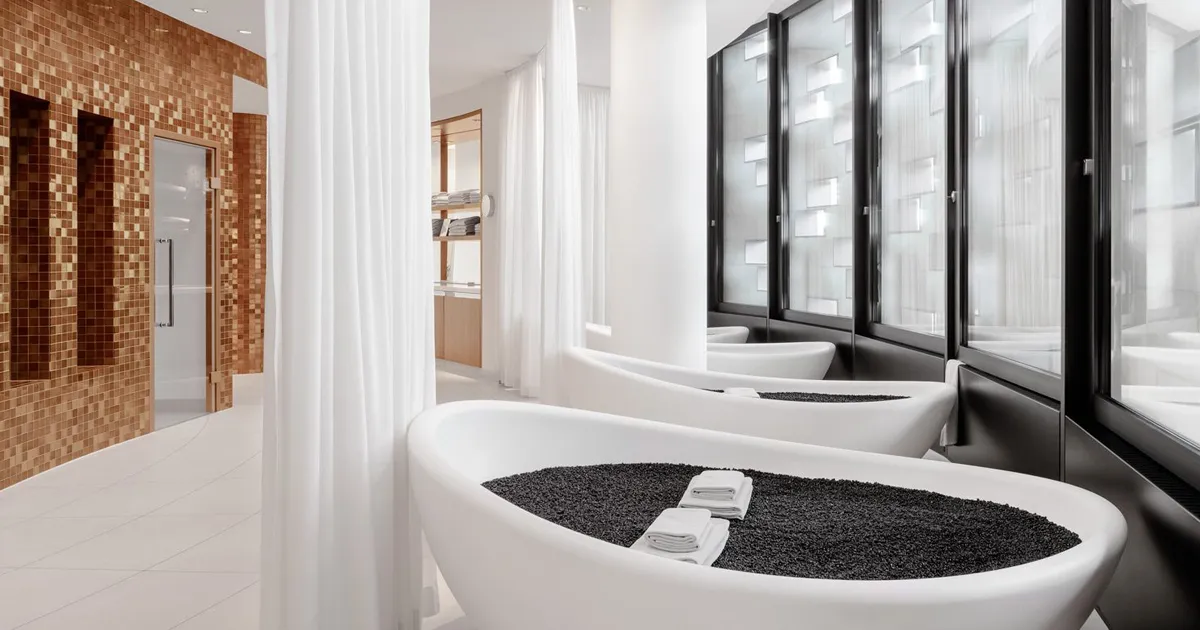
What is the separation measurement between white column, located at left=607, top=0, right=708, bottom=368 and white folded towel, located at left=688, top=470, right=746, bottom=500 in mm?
1846

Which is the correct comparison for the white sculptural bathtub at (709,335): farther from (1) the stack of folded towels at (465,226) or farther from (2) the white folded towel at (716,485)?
(1) the stack of folded towels at (465,226)

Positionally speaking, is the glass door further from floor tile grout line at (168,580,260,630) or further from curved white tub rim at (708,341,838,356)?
curved white tub rim at (708,341,838,356)

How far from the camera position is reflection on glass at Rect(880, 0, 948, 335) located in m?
3.95

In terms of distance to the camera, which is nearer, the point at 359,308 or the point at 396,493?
the point at 359,308

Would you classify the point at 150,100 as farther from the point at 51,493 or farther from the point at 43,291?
the point at 51,493

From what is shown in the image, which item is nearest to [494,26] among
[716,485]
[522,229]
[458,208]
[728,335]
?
[522,229]

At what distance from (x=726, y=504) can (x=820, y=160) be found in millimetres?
3733

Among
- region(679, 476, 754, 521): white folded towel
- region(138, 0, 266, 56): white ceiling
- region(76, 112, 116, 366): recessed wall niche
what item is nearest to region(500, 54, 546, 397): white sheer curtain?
region(138, 0, 266, 56): white ceiling

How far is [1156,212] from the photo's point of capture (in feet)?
6.65

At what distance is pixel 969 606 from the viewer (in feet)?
4.50

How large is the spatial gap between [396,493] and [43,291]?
3465 mm

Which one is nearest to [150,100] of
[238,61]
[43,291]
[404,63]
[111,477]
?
[238,61]

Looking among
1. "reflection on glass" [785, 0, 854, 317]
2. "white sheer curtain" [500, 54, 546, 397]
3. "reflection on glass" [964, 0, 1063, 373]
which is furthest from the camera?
"white sheer curtain" [500, 54, 546, 397]

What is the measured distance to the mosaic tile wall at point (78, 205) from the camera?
4398mm
